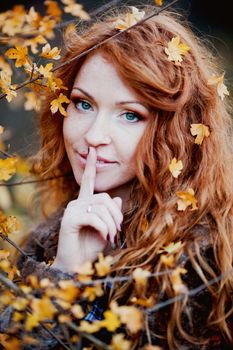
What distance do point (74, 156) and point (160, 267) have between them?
24.3 inches

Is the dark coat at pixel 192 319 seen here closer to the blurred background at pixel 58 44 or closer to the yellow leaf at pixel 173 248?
the yellow leaf at pixel 173 248

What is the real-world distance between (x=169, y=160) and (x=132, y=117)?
243 mm

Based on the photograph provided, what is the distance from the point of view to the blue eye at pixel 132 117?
2.16 m

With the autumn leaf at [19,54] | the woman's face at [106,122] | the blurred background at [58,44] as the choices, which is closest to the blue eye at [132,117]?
the woman's face at [106,122]

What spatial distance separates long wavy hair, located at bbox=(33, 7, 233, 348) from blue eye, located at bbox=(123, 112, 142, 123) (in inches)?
2.5

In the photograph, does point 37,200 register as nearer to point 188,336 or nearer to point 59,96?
point 59,96

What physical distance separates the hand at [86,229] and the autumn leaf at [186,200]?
0.78 feet

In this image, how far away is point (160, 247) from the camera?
2.06m

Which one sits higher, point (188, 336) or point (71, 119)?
point (71, 119)

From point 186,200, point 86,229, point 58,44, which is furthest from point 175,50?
point 58,44

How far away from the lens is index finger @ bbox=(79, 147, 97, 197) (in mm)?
2145

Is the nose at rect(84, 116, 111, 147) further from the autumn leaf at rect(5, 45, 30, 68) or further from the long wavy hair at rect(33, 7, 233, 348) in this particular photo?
the autumn leaf at rect(5, 45, 30, 68)

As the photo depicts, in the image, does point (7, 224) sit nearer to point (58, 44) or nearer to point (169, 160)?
point (169, 160)

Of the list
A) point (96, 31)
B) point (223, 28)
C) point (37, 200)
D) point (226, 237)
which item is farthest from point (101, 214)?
point (223, 28)
